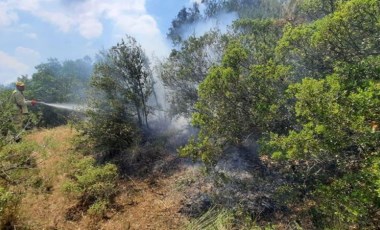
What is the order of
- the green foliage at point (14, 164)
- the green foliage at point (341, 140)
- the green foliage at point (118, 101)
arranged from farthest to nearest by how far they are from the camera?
the green foliage at point (118, 101), the green foliage at point (14, 164), the green foliage at point (341, 140)

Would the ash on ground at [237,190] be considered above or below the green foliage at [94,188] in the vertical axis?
below

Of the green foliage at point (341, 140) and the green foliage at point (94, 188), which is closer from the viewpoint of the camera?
the green foliage at point (341, 140)

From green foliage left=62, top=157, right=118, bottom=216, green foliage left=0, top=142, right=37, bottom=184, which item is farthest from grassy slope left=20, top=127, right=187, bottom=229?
green foliage left=0, top=142, right=37, bottom=184

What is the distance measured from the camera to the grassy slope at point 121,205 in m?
6.34

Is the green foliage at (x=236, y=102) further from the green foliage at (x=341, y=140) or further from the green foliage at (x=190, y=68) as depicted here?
the green foliage at (x=190, y=68)

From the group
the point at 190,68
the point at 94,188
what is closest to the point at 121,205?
the point at 94,188

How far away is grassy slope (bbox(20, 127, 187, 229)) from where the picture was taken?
6.34 meters

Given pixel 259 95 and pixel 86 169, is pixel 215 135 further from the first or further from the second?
pixel 86 169

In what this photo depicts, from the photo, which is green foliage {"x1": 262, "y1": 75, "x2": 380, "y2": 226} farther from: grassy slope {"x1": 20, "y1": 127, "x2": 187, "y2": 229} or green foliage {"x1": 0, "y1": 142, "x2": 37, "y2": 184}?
green foliage {"x1": 0, "y1": 142, "x2": 37, "y2": 184}

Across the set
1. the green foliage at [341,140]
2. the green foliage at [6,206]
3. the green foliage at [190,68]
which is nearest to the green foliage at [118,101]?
the green foliage at [190,68]

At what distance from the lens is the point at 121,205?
7.23 meters

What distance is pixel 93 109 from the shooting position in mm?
9516

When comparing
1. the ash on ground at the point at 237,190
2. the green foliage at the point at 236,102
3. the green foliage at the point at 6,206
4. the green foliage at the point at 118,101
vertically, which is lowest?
the ash on ground at the point at 237,190

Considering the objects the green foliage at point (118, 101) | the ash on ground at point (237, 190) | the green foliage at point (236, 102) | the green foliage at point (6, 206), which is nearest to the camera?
the green foliage at point (6, 206)
